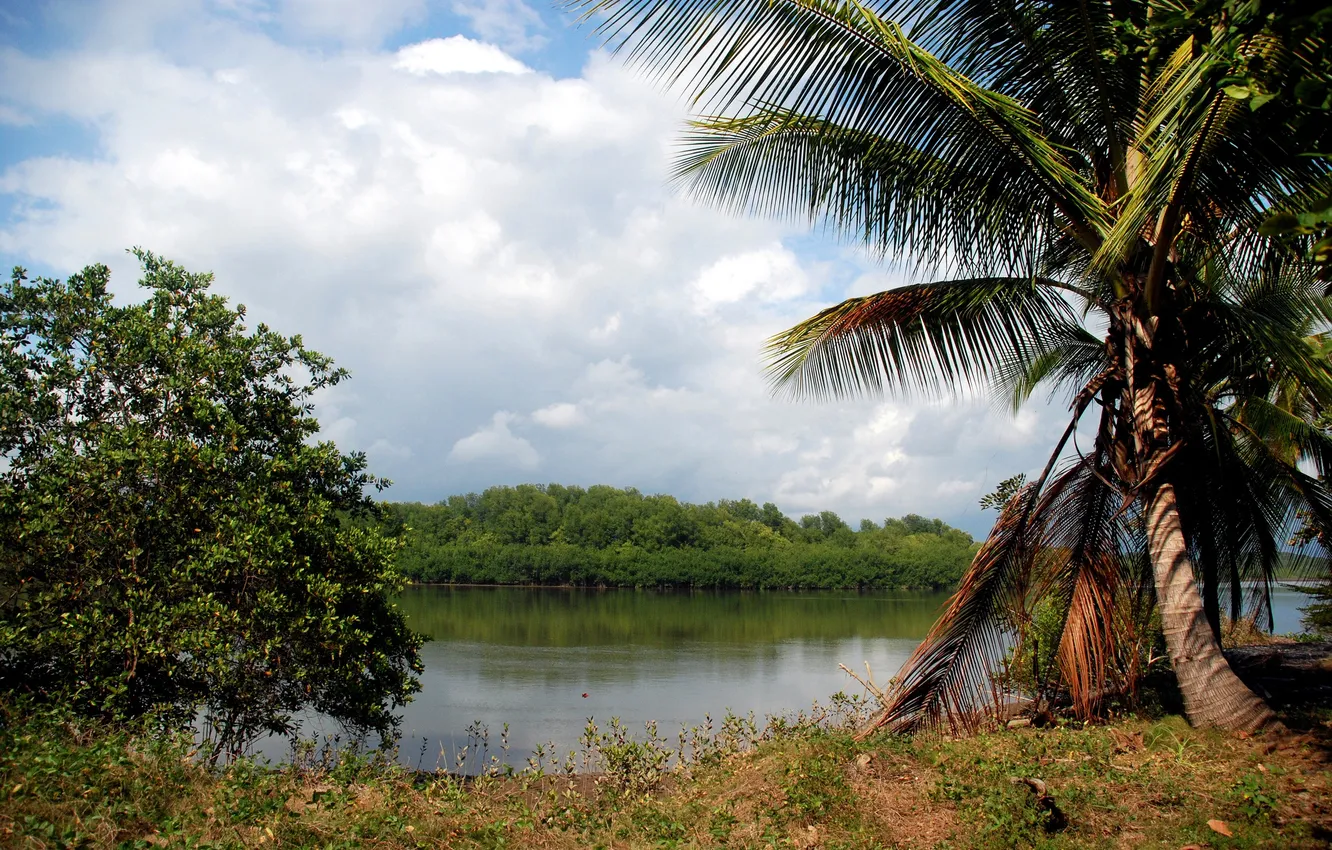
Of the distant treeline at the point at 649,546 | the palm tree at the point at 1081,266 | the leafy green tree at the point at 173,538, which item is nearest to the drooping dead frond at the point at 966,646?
the palm tree at the point at 1081,266

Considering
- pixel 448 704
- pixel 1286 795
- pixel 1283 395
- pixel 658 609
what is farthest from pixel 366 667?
pixel 658 609

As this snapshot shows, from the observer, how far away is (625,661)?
23.8m

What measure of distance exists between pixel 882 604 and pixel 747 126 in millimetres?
46216

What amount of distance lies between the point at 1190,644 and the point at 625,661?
64.9 ft

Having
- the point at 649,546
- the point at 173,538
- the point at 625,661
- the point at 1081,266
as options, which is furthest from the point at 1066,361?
the point at 649,546

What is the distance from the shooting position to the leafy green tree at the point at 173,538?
6.71m

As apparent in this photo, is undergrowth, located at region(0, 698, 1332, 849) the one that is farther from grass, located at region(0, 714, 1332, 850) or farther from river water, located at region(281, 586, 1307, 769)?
river water, located at region(281, 586, 1307, 769)

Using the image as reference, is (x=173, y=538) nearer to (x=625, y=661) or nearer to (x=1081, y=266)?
(x=1081, y=266)

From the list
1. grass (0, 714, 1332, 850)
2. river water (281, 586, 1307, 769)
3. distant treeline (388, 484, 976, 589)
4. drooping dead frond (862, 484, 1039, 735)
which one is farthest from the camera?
distant treeline (388, 484, 976, 589)

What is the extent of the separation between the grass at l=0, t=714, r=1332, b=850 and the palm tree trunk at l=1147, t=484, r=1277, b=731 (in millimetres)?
159

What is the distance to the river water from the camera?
15297 mm

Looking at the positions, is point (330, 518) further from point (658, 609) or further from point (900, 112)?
point (658, 609)

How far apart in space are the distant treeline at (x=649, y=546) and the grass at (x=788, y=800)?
1953 inches

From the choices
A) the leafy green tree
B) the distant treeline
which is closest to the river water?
the leafy green tree
